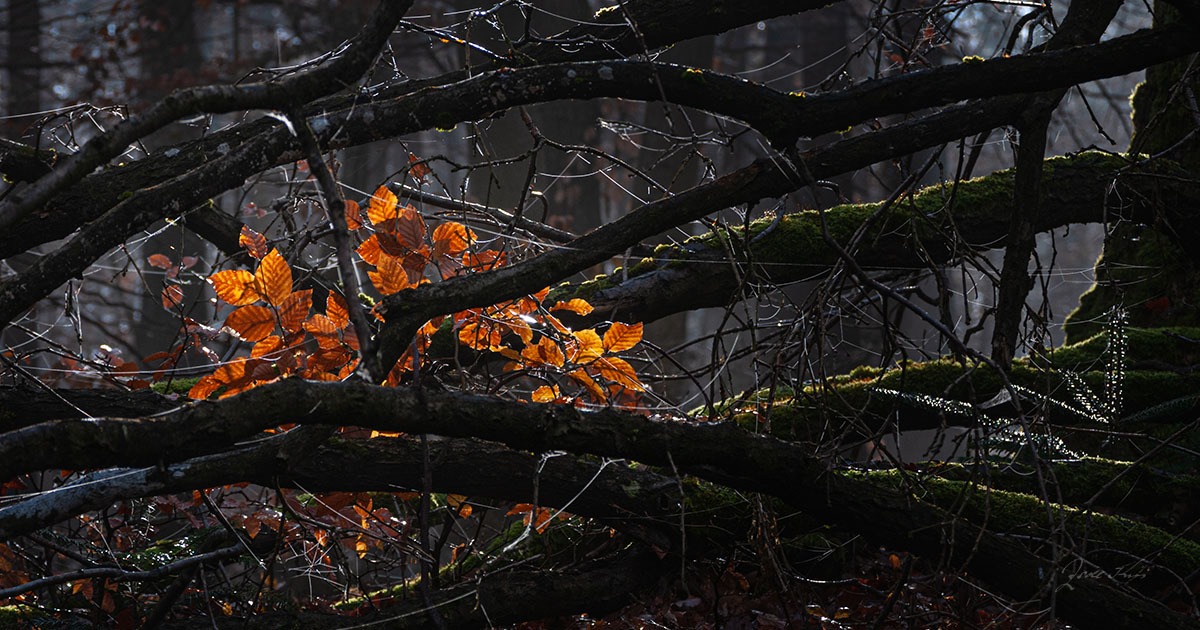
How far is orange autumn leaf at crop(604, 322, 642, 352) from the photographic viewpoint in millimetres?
2922

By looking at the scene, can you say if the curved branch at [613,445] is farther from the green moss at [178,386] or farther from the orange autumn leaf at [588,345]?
the green moss at [178,386]

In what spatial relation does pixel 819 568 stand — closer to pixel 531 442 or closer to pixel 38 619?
pixel 531 442

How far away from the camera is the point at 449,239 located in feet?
10.1

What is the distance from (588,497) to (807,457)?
928mm

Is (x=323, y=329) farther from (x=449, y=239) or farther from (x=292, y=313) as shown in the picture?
(x=449, y=239)

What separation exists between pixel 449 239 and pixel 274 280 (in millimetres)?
645

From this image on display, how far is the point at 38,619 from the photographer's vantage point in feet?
9.64

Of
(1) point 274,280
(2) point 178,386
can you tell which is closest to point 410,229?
(1) point 274,280

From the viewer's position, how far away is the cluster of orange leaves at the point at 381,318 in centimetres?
281

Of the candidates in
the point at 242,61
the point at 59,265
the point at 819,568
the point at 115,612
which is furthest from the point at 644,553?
the point at 242,61

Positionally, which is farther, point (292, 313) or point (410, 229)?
point (410, 229)

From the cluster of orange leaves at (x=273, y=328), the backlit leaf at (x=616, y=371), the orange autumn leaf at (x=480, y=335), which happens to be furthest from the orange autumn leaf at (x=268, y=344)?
the backlit leaf at (x=616, y=371)

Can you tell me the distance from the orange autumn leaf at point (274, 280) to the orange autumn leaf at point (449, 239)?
534mm

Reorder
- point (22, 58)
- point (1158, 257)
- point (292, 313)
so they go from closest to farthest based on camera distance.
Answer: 1. point (292, 313)
2. point (1158, 257)
3. point (22, 58)
